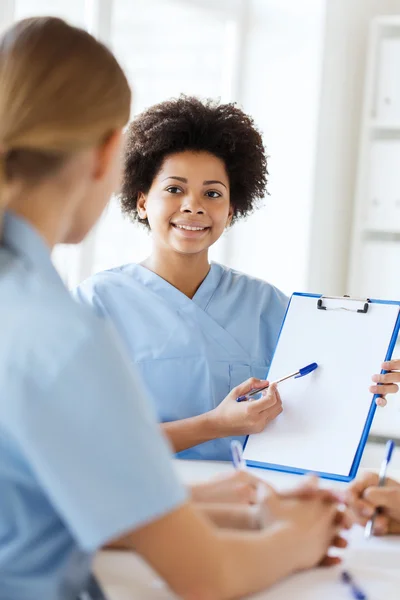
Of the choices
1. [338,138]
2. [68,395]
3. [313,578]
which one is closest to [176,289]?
[313,578]

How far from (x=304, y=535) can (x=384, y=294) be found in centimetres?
286

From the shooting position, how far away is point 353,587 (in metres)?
0.99

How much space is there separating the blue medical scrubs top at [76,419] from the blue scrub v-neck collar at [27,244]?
29mm

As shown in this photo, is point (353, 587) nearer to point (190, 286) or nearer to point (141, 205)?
point (190, 286)

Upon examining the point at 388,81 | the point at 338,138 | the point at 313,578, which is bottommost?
the point at 313,578

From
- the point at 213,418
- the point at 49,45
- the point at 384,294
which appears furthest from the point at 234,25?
the point at 49,45

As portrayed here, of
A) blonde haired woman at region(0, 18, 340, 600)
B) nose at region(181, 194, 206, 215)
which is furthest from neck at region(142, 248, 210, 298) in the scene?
blonde haired woman at region(0, 18, 340, 600)

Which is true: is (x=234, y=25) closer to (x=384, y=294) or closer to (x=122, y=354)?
(x=384, y=294)

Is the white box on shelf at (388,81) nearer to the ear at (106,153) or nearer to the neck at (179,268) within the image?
the neck at (179,268)

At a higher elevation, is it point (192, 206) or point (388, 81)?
Result: point (388, 81)

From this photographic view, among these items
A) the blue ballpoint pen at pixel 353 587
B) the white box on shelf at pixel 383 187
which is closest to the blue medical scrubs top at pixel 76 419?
the blue ballpoint pen at pixel 353 587

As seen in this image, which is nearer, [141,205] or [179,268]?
[179,268]

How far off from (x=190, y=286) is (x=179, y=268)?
0.05 metres

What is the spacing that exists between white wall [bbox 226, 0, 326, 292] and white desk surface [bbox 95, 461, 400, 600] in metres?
2.60
